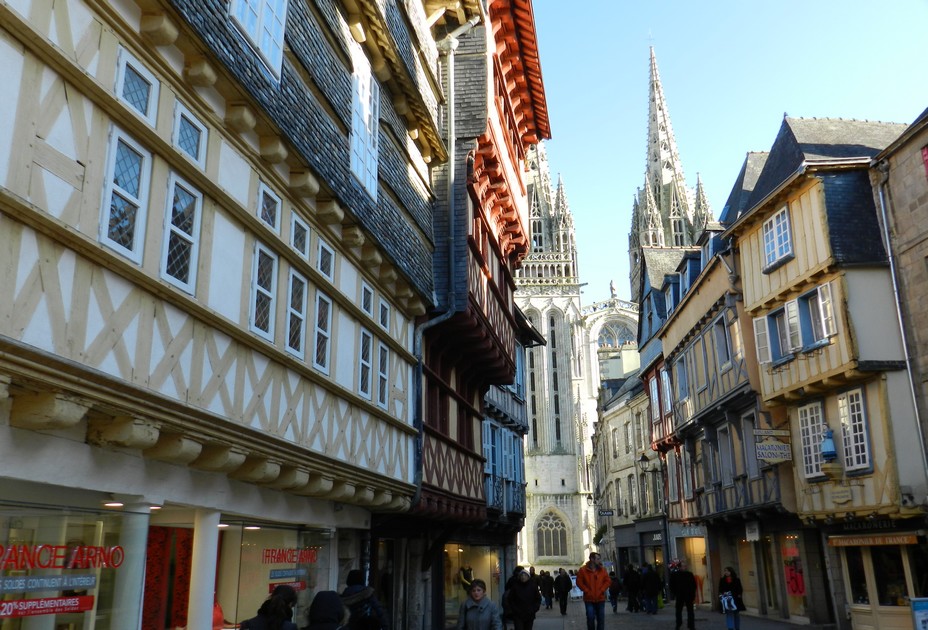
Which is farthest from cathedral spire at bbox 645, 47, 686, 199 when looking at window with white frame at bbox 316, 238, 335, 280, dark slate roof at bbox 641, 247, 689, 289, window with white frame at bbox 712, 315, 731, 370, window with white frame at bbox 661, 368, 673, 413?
window with white frame at bbox 316, 238, 335, 280

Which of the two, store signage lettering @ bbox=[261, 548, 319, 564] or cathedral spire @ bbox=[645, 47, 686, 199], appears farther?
cathedral spire @ bbox=[645, 47, 686, 199]

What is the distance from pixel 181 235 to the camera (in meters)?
6.45

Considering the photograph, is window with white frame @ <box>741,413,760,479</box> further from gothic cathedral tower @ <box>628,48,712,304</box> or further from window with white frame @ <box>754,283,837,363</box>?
gothic cathedral tower @ <box>628,48,712,304</box>

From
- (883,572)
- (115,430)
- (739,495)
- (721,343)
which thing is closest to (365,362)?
(115,430)

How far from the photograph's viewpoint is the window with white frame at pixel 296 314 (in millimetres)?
8555

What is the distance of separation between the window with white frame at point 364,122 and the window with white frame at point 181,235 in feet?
12.4

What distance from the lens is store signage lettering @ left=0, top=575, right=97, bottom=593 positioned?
4977 mm

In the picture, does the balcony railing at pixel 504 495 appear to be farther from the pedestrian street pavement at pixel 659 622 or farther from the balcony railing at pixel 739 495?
the balcony railing at pixel 739 495

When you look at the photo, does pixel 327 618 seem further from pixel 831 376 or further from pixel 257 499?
pixel 831 376

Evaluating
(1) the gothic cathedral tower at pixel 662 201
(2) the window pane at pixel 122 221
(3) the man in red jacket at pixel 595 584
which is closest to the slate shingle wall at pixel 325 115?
(2) the window pane at pixel 122 221

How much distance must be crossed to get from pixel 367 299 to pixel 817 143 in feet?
38.8

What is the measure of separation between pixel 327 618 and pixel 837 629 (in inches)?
544

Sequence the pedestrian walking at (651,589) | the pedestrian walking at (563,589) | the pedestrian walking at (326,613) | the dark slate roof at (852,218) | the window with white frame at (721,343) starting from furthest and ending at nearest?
the pedestrian walking at (563,589) → the pedestrian walking at (651,589) → the window with white frame at (721,343) → the dark slate roof at (852,218) → the pedestrian walking at (326,613)

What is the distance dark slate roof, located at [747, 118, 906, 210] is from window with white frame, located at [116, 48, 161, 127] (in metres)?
13.9
